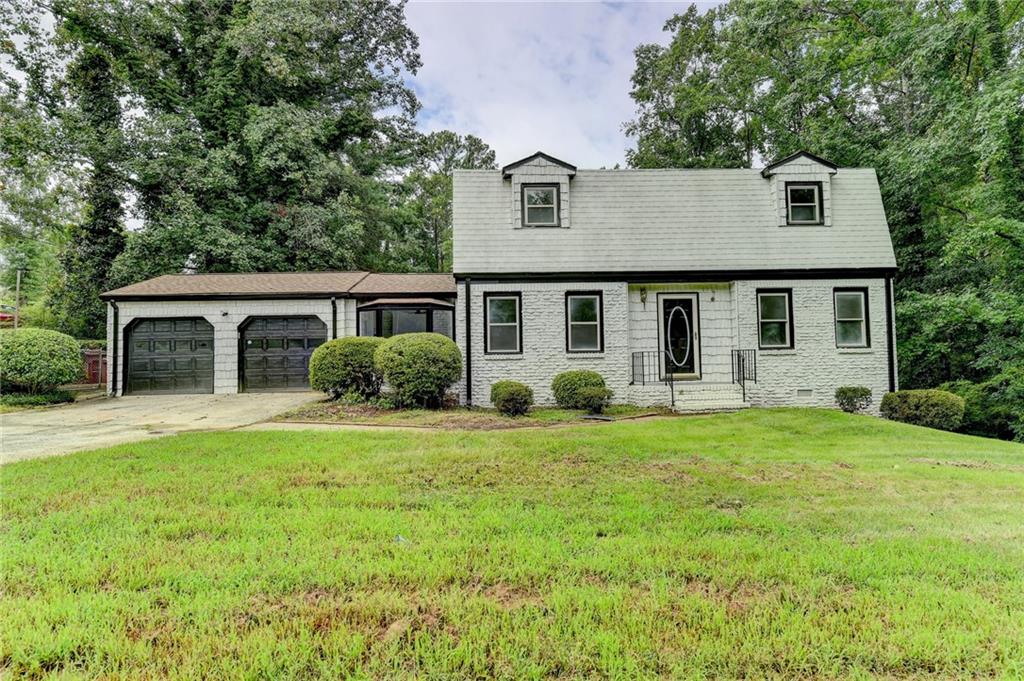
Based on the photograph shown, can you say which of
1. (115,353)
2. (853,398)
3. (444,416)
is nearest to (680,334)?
(853,398)

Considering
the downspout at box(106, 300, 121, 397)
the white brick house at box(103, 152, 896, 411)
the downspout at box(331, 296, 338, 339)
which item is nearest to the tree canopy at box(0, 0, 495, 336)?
the downspout at box(106, 300, 121, 397)

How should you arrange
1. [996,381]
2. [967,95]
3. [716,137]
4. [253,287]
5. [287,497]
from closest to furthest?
[287,497], [996,381], [967,95], [253,287], [716,137]

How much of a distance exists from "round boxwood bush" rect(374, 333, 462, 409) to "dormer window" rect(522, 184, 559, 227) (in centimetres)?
427

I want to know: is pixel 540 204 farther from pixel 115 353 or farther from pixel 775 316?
pixel 115 353

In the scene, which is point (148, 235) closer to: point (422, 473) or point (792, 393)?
point (422, 473)

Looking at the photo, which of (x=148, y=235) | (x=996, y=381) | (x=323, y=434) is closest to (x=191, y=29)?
(x=148, y=235)

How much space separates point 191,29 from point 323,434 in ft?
68.0

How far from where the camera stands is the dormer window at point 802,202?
1245 cm

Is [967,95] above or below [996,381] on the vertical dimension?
above

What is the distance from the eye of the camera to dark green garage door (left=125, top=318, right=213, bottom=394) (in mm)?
13461

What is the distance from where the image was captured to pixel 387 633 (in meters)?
2.21

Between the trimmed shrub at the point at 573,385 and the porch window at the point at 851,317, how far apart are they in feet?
20.6

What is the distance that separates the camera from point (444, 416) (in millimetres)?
9555

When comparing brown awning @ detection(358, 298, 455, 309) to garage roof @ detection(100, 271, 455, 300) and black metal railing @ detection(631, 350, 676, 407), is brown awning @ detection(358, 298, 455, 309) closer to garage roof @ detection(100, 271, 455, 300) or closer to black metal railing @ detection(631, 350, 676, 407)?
garage roof @ detection(100, 271, 455, 300)
